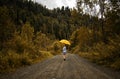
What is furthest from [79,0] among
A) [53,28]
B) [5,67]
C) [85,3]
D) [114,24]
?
[53,28]

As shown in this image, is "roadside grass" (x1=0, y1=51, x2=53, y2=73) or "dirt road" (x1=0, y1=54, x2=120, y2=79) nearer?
"dirt road" (x1=0, y1=54, x2=120, y2=79)

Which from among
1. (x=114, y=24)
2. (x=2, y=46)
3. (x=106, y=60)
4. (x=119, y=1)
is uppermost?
(x=119, y=1)

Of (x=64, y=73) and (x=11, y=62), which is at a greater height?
(x=11, y=62)

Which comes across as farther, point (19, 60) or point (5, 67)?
point (19, 60)

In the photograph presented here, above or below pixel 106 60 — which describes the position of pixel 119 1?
above

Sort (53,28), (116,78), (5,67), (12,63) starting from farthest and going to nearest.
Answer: (53,28) → (12,63) → (5,67) → (116,78)

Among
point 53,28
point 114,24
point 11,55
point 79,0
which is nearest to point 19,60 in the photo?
point 11,55

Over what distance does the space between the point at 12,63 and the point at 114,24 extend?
11.5m

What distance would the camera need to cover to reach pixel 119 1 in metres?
21.8

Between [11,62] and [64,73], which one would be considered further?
[11,62]

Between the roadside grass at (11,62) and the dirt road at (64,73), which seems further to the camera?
the roadside grass at (11,62)

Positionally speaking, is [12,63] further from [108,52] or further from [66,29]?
[66,29]

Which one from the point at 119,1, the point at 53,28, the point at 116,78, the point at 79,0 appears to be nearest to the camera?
the point at 116,78

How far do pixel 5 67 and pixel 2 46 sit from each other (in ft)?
15.6
